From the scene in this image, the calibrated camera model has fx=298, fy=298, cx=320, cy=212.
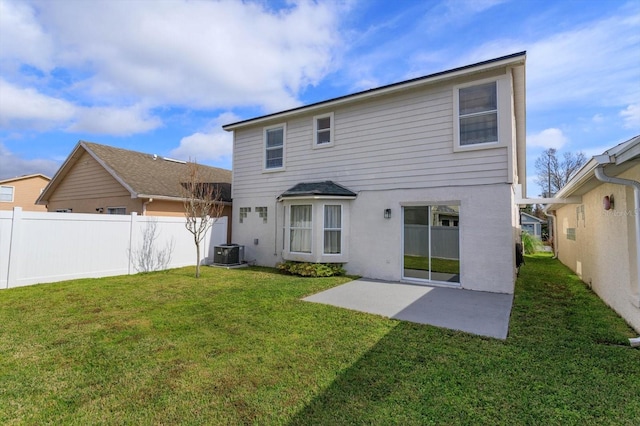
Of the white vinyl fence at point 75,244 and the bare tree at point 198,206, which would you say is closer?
the white vinyl fence at point 75,244

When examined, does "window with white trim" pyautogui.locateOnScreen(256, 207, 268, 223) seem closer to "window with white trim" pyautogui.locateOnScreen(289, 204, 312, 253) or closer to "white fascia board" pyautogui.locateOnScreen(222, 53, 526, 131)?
Answer: "window with white trim" pyautogui.locateOnScreen(289, 204, 312, 253)

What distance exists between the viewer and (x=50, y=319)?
5.32 meters

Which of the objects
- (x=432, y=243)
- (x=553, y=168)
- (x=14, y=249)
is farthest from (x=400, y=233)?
(x=553, y=168)

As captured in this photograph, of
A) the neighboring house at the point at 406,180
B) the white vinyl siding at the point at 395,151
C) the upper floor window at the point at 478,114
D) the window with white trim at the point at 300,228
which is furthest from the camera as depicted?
the window with white trim at the point at 300,228

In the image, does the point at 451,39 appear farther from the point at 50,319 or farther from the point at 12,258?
the point at 12,258

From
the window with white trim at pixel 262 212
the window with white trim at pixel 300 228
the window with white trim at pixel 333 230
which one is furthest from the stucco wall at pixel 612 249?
the window with white trim at pixel 262 212

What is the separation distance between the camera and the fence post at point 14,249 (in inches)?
302

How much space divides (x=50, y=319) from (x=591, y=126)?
33473mm

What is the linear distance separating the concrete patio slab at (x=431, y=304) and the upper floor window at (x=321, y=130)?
5.28 m

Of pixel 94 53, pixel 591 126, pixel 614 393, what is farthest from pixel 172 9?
pixel 591 126

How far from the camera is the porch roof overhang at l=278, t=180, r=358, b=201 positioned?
960 cm

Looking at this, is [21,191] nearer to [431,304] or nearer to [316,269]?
[316,269]

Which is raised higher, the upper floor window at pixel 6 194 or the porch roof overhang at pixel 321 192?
the upper floor window at pixel 6 194

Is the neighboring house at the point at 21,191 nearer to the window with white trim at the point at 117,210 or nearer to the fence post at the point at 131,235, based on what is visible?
the window with white trim at the point at 117,210
